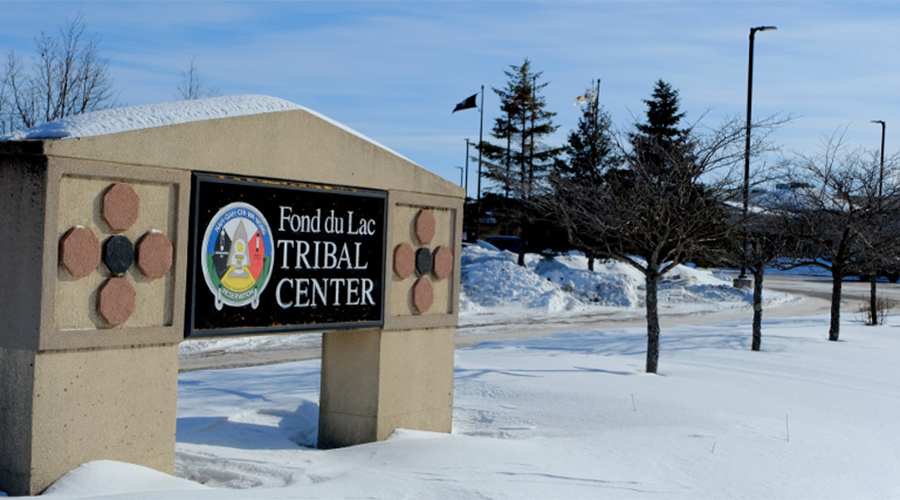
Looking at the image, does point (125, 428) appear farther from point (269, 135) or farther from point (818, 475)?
point (818, 475)

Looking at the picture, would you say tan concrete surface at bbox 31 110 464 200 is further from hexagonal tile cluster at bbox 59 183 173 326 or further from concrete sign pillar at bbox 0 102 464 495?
hexagonal tile cluster at bbox 59 183 173 326

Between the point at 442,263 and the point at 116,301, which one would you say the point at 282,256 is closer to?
the point at 116,301

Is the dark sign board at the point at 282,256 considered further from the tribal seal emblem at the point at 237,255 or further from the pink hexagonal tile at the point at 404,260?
the pink hexagonal tile at the point at 404,260

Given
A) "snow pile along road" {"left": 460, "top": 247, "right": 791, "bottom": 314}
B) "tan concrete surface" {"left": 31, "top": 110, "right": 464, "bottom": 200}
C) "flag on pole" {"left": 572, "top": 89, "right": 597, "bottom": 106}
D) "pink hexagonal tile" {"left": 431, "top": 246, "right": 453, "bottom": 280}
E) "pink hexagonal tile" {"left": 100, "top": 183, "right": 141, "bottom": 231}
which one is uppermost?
"flag on pole" {"left": 572, "top": 89, "right": 597, "bottom": 106}

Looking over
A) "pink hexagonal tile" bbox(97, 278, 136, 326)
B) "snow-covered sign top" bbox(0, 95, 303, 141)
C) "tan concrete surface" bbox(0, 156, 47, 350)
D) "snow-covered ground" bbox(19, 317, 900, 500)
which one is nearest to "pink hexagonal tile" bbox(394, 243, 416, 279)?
"snow-covered ground" bbox(19, 317, 900, 500)

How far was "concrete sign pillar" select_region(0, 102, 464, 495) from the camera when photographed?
16.6 feet

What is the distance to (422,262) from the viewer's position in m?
7.37

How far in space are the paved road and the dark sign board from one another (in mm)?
6673

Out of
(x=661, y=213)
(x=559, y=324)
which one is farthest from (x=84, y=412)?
(x=559, y=324)

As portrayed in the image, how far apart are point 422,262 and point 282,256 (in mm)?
1473

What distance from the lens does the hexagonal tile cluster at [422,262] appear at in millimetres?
7215

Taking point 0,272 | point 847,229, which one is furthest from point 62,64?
point 847,229

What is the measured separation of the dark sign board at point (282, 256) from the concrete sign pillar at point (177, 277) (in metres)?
0.01

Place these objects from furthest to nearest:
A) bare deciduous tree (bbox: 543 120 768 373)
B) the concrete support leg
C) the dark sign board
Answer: bare deciduous tree (bbox: 543 120 768 373) < the concrete support leg < the dark sign board
